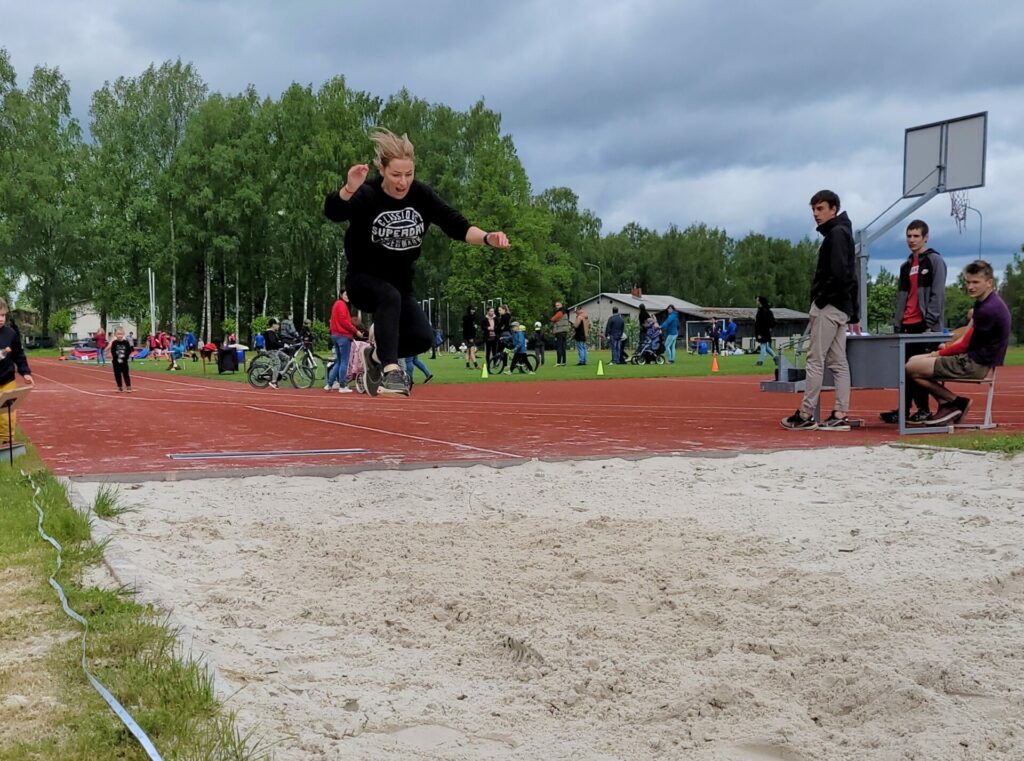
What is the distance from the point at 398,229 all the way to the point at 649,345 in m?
24.8

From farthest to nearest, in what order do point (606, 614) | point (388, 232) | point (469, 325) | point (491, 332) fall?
1. point (491, 332)
2. point (469, 325)
3. point (388, 232)
4. point (606, 614)

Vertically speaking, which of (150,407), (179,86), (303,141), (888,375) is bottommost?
(150,407)

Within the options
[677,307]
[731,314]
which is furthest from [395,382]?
[731,314]

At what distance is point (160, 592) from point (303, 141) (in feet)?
155

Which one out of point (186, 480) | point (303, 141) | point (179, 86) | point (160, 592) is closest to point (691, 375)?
point (186, 480)

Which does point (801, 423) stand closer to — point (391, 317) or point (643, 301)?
point (391, 317)

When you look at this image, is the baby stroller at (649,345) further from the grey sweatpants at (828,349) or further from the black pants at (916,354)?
the grey sweatpants at (828,349)

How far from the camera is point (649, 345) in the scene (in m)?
30.5

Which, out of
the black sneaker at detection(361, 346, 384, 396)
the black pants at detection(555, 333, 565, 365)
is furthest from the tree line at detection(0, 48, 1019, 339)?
the black sneaker at detection(361, 346, 384, 396)

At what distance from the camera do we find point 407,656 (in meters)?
3.28

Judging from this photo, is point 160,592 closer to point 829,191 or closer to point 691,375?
point 829,191

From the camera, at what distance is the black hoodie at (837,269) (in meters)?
9.05

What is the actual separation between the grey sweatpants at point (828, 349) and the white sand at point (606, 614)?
10.7 feet

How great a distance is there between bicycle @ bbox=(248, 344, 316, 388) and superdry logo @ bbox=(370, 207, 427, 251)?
13.2m
